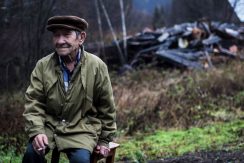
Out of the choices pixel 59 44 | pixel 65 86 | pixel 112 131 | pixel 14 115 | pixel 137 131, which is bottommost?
pixel 137 131

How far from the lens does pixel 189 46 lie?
20.8m

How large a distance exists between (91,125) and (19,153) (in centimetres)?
307

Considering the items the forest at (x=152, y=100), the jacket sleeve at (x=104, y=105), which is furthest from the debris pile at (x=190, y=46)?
the jacket sleeve at (x=104, y=105)

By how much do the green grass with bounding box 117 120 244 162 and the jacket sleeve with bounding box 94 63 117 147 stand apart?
2.94 metres

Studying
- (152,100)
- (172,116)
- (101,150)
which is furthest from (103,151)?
(152,100)

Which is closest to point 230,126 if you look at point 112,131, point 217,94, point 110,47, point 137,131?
point 137,131

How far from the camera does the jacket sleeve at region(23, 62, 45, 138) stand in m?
4.66

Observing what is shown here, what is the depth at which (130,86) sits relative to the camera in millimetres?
14953

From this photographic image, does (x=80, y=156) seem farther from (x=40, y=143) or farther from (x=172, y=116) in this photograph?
(x=172, y=116)

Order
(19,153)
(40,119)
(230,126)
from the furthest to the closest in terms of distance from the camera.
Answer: (230,126) → (19,153) → (40,119)

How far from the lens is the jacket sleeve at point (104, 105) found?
4.89 m

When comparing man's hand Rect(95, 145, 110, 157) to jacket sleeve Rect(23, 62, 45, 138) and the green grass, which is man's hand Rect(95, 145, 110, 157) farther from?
the green grass

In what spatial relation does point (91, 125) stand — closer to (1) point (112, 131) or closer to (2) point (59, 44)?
(1) point (112, 131)

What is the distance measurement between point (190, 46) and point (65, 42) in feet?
53.4
